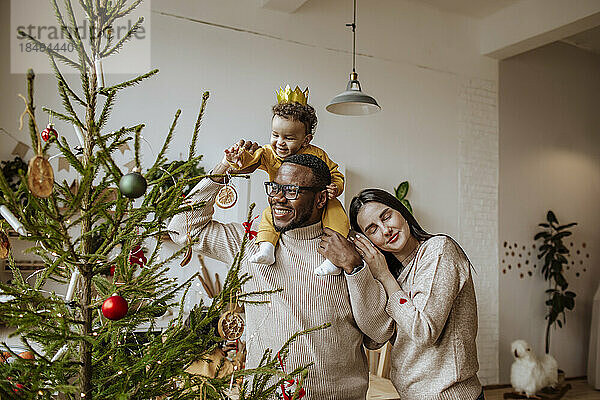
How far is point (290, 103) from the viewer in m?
1.93

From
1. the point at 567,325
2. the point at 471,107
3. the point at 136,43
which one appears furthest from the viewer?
the point at 567,325

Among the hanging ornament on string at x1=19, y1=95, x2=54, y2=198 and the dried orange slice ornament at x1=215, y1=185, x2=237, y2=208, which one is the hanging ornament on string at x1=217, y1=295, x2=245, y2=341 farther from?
the hanging ornament on string at x1=19, y1=95, x2=54, y2=198

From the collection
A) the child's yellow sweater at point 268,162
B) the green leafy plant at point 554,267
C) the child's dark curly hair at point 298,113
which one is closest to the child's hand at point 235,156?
the child's yellow sweater at point 268,162

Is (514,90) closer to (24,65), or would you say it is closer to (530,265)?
(530,265)

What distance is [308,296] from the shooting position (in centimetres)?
171

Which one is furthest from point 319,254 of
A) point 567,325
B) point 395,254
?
point 567,325

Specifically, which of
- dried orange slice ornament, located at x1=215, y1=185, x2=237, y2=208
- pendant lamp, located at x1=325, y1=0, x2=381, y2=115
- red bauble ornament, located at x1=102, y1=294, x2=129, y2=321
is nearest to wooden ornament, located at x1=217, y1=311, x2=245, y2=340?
dried orange slice ornament, located at x1=215, y1=185, x2=237, y2=208

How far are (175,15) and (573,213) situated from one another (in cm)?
496

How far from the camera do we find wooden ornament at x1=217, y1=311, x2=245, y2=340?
1796 mm

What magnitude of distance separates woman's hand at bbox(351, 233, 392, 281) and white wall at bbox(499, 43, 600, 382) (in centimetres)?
451

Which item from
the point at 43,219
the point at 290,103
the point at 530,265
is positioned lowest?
the point at 530,265

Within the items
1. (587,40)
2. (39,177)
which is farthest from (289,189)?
(587,40)

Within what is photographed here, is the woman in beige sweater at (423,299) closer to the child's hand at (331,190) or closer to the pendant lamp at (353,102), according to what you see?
the child's hand at (331,190)

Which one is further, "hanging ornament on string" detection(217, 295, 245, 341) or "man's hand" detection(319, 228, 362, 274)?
"hanging ornament on string" detection(217, 295, 245, 341)
